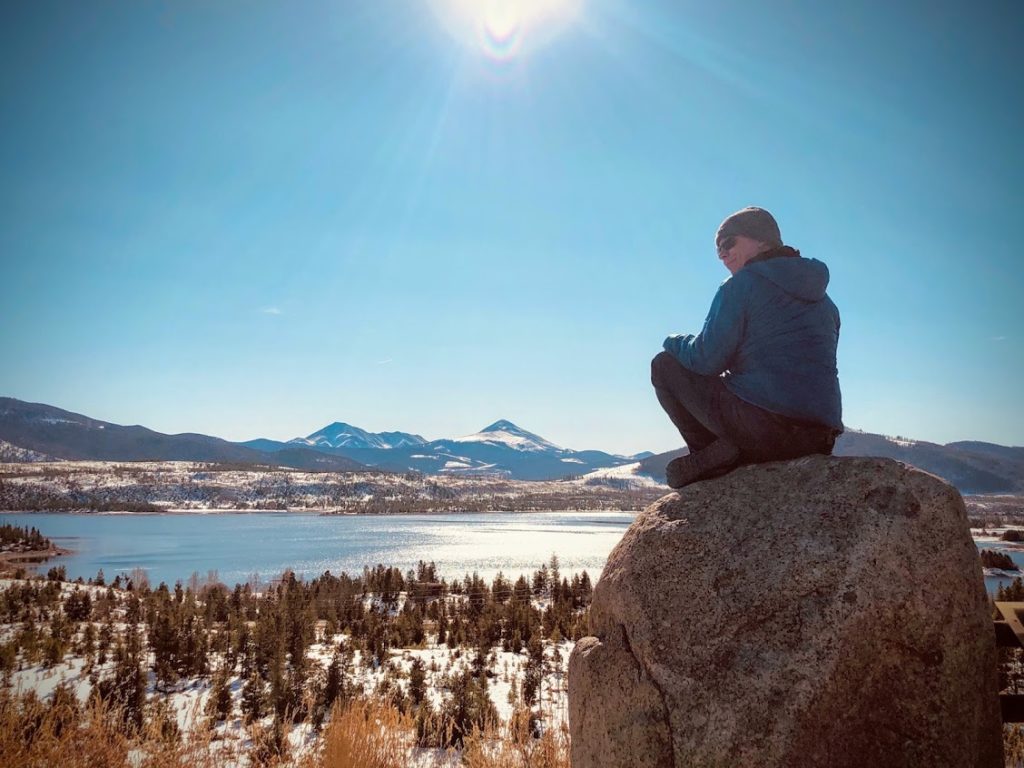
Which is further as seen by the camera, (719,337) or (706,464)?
(706,464)

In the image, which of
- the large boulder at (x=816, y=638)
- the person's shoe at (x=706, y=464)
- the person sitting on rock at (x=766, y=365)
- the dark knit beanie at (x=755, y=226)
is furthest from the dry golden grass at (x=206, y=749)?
the dark knit beanie at (x=755, y=226)

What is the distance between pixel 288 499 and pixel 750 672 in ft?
428

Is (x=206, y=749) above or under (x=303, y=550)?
above

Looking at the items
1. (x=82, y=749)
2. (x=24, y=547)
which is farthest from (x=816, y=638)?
(x=24, y=547)

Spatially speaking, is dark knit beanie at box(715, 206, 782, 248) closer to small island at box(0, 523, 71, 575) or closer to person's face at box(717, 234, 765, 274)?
person's face at box(717, 234, 765, 274)

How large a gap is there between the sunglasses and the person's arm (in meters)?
0.31

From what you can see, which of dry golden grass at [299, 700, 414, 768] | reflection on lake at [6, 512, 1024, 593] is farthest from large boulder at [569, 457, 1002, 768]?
reflection on lake at [6, 512, 1024, 593]

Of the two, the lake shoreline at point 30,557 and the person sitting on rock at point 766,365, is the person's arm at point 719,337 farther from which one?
the lake shoreline at point 30,557

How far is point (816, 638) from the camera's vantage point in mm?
2660

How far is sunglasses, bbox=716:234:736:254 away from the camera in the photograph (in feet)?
12.3

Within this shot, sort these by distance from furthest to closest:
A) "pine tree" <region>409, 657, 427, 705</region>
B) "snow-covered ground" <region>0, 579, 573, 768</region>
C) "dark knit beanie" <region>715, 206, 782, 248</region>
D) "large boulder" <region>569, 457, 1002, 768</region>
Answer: "pine tree" <region>409, 657, 427, 705</region>, "snow-covered ground" <region>0, 579, 573, 768</region>, "dark knit beanie" <region>715, 206, 782, 248</region>, "large boulder" <region>569, 457, 1002, 768</region>

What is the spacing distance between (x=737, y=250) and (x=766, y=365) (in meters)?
0.81

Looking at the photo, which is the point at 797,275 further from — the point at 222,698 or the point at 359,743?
the point at 222,698

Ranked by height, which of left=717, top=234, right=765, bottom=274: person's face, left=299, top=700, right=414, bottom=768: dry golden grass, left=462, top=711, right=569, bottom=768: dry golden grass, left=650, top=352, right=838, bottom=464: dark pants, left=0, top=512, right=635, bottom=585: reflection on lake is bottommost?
left=0, top=512, right=635, bottom=585: reflection on lake
